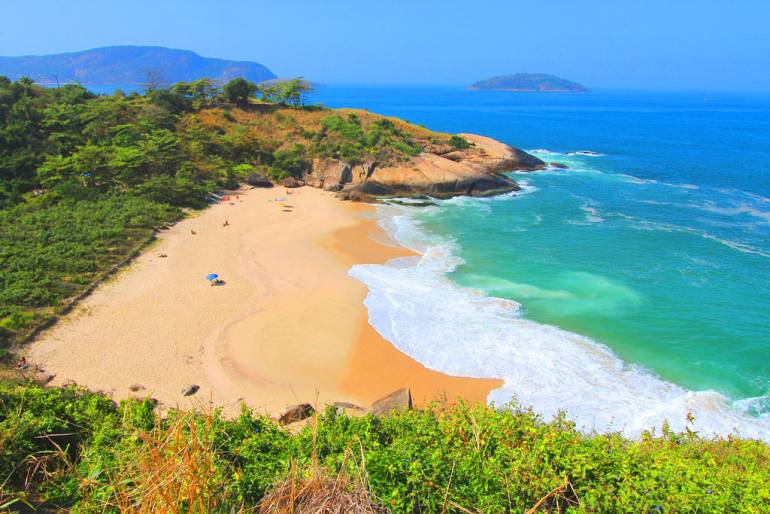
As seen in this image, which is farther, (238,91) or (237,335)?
Result: (238,91)

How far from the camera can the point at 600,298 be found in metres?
24.8

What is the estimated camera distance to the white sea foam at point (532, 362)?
16438 millimetres

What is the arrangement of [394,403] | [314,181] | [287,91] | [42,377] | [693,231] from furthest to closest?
[287,91], [314,181], [693,231], [42,377], [394,403]

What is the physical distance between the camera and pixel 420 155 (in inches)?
1896

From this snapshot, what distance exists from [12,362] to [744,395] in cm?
2688

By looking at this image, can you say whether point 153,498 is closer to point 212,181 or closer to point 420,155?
point 212,181

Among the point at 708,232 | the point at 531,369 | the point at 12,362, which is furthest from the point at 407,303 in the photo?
the point at 708,232

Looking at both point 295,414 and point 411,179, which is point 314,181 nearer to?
point 411,179

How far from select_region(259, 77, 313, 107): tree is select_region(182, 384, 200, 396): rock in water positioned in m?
48.0

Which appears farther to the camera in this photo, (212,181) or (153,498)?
(212,181)

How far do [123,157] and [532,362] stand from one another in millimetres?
34915

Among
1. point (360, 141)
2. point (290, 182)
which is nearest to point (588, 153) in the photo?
point (360, 141)

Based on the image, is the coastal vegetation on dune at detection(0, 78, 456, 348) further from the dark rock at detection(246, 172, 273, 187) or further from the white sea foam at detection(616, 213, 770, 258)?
the white sea foam at detection(616, 213, 770, 258)

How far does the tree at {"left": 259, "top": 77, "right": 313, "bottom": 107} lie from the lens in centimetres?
5909
